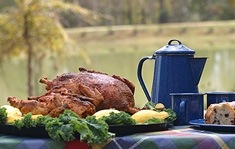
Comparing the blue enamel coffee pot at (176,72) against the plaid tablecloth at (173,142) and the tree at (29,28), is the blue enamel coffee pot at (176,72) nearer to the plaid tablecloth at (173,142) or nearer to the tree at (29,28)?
the plaid tablecloth at (173,142)

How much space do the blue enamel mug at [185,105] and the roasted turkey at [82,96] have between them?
0.12 meters

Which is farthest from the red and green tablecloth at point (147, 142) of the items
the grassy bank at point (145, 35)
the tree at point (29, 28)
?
the grassy bank at point (145, 35)

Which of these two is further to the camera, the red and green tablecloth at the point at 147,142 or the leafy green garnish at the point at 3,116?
the leafy green garnish at the point at 3,116

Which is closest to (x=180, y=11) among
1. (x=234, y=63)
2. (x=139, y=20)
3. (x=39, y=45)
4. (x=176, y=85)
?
(x=139, y=20)

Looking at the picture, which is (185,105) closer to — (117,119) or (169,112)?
(169,112)

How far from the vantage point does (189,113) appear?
179cm

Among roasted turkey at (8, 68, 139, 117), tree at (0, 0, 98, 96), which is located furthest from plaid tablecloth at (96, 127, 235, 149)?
tree at (0, 0, 98, 96)

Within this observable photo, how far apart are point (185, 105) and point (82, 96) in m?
0.30

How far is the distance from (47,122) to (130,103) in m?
0.35

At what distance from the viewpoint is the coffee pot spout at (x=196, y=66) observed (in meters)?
1.89

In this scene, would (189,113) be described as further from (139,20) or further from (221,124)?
(139,20)

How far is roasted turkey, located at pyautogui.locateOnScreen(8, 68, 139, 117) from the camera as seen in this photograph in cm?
162

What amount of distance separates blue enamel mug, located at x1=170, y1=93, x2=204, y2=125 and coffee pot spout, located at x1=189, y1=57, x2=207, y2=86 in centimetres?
13

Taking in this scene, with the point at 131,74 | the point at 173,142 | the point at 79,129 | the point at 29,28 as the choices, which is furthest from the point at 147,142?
the point at 131,74
